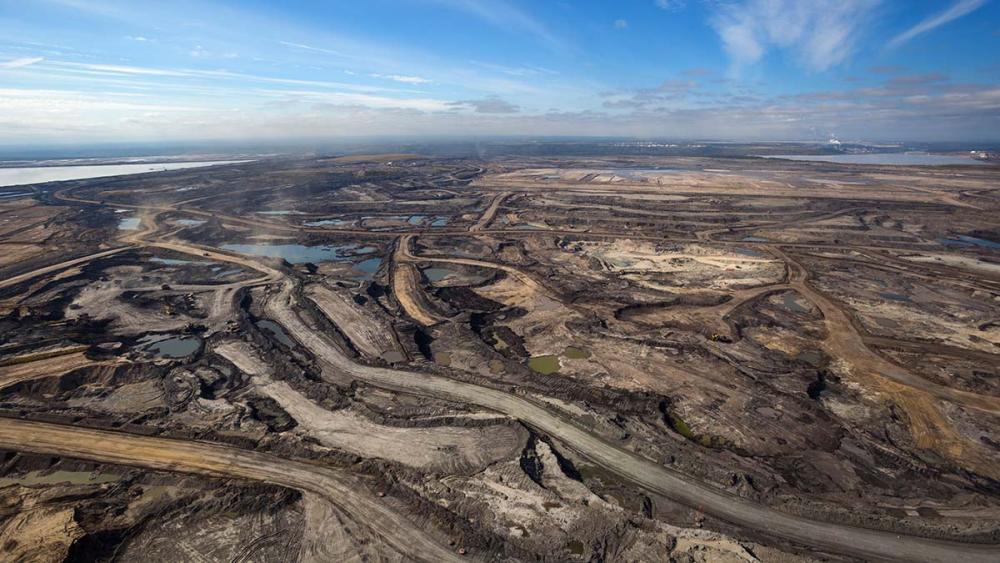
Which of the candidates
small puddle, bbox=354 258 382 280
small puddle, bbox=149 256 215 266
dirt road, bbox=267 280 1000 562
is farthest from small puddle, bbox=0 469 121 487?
small puddle, bbox=149 256 215 266

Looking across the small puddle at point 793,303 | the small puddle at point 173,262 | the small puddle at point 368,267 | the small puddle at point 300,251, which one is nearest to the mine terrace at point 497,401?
the small puddle at point 793,303

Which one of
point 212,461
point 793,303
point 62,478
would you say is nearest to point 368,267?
point 212,461

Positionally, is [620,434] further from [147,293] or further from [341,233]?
Answer: [341,233]

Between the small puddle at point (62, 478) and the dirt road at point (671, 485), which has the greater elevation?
the dirt road at point (671, 485)

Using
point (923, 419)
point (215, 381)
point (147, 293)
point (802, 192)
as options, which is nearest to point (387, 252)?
point (147, 293)

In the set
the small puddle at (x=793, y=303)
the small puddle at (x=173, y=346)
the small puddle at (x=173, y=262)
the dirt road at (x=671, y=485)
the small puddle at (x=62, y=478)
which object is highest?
the small puddle at (x=173, y=262)

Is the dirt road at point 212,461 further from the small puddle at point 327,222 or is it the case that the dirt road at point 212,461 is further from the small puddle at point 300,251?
the small puddle at point 327,222
